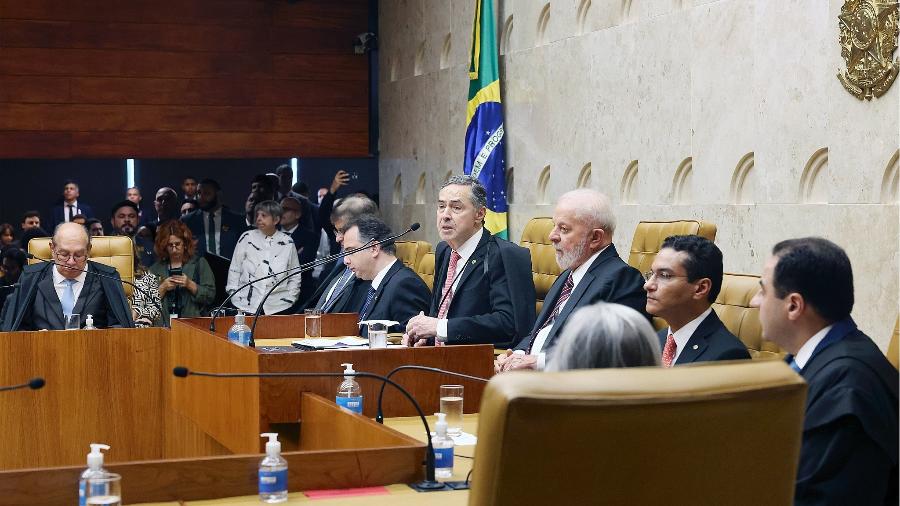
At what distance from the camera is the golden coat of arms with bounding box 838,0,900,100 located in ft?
15.6

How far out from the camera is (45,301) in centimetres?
663

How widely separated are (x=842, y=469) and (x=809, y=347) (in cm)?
39

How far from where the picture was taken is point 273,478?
2621 millimetres

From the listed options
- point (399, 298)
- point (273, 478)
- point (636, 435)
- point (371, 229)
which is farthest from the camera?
point (371, 229)

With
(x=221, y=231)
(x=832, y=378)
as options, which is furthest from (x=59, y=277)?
(x=832, y=378)

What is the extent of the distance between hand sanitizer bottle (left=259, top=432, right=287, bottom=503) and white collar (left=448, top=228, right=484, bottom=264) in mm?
3052

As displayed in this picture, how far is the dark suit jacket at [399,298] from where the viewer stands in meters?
6.01

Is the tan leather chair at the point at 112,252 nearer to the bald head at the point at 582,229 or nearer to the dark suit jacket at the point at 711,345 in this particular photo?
the bald head at the point at 582,229

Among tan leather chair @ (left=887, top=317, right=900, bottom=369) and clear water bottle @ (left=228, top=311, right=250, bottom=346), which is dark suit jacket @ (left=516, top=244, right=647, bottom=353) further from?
tan leather chair @ (left=887, top=317, right=900, bottom=369)

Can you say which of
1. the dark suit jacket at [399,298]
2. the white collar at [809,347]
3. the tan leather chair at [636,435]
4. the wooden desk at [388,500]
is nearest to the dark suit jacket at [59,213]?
the dark suit jacket at [399,298]

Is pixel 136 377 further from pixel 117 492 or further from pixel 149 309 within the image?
pixel 117 492

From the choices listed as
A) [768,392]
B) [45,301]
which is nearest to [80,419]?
[45,301]

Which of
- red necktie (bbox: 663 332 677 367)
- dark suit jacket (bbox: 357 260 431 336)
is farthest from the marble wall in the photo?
dark suit jacket (bbox: 357 260 431 336)

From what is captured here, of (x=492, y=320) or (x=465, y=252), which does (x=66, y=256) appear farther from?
(x=492, y=320)
